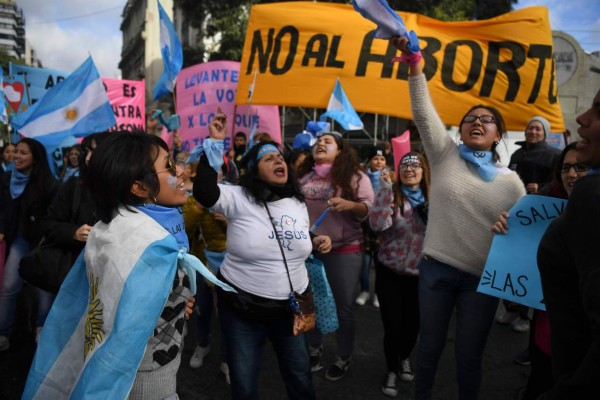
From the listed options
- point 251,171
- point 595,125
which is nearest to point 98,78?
point 251,171

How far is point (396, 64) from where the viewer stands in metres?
4.24

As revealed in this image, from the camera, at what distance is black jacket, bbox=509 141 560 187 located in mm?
4324

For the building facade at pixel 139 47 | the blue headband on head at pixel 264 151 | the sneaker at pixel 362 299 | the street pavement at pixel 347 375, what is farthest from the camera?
the building facade at pixel 139 47

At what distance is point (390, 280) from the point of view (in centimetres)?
324

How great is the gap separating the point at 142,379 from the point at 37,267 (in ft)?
5.80

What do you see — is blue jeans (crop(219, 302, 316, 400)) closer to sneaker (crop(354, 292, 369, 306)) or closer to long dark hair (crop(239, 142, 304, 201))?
long dark hair (crop(239, 142, 304, 201))

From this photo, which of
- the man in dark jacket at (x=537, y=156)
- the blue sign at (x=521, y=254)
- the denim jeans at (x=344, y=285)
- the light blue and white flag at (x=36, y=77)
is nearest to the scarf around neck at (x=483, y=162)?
the blue sign at (x=521, y=254)

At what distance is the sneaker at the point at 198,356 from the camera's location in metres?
3.47

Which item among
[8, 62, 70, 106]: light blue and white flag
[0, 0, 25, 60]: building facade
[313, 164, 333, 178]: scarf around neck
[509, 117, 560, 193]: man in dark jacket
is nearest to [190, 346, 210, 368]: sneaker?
[313, 164, 333, 178]: scarf around neck

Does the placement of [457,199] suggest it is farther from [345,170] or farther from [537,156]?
[537,156]

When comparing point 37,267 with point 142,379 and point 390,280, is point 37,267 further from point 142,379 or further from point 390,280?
point 390,280

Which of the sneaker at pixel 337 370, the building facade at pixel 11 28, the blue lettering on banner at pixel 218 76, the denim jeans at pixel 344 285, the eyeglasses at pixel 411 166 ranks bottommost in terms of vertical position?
the sneaker at pixel 337 370

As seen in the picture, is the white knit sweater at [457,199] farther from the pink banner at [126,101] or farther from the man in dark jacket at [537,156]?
the pink banner at [126,101]

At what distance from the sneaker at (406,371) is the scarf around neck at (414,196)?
1.20 m
